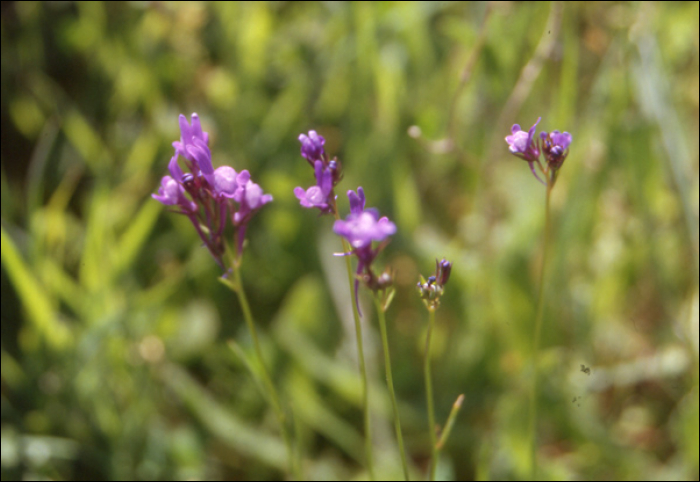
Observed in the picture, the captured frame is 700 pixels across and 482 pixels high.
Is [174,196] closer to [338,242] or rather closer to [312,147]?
[312,147]

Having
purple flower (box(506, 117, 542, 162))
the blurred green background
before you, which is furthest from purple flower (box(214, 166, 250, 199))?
the blurred green background

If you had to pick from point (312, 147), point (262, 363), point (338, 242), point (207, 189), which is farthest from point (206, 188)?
point (338, 242)

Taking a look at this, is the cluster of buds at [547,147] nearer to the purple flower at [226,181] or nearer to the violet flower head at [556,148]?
the violet flower head at [556,148]

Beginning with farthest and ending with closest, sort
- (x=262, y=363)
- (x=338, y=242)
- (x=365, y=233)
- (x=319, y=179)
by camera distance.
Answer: (x=338, y=242), (x=262, y=363), (x=319, y=179), (x=365, y=233)

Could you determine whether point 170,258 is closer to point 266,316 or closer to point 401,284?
point 266,316

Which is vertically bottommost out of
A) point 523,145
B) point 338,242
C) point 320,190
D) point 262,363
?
point 262,363

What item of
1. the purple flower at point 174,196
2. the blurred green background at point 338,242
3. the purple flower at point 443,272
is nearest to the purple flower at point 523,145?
the purple flower at point 443,272

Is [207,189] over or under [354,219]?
over

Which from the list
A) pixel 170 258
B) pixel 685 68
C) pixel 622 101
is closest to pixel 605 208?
pixel 622 101
